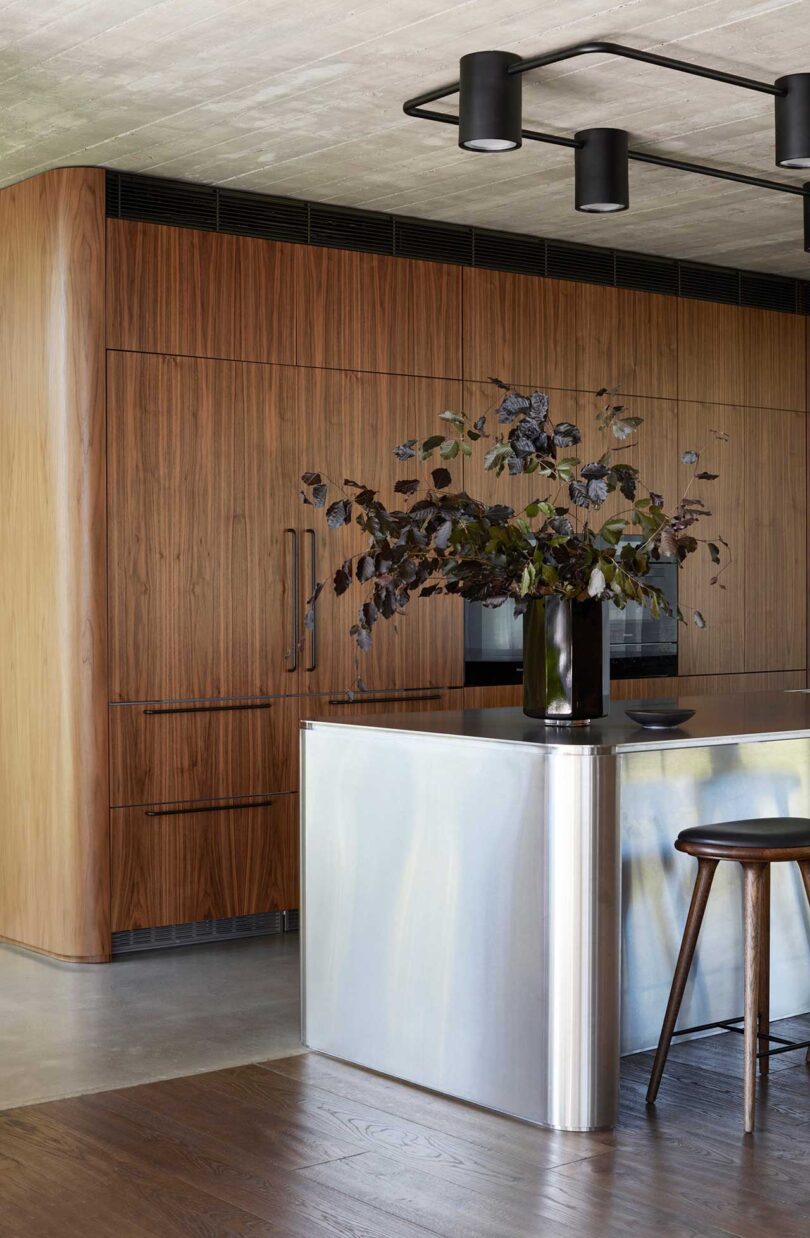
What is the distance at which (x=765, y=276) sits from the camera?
24.0 ft

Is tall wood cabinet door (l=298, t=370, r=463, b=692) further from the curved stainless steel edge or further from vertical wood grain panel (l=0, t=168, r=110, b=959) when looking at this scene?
the curved stainless steel edge

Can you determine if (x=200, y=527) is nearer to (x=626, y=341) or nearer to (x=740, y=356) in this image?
(x=626, y=341)

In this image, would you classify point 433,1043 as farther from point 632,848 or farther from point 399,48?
point 399,48

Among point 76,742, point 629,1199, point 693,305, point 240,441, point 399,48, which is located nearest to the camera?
point 629,1199

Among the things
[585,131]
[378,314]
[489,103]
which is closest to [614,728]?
[489,103]

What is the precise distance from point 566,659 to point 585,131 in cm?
182

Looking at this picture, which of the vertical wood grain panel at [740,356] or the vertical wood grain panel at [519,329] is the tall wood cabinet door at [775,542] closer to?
the vertical wood grain panel at [740,356]

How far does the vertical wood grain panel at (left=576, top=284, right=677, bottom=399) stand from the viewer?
6.62 m

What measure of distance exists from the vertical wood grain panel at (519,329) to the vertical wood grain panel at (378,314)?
8 centimetres

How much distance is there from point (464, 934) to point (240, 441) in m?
2.44

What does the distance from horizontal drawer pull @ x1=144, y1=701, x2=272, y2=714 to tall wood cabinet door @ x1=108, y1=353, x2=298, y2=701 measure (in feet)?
0.13

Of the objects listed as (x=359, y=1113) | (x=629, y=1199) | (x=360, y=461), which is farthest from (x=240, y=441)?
(x=629, y=1199)

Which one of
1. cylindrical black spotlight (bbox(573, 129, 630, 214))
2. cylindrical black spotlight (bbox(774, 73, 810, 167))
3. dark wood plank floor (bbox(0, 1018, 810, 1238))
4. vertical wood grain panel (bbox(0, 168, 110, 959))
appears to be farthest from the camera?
vertical wood grain panel (bbox(0, 168, 110, 959))

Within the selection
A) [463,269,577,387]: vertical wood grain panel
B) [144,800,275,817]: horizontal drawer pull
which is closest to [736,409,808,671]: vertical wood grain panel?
[463,269,577,387]: vertical wood grain panel
